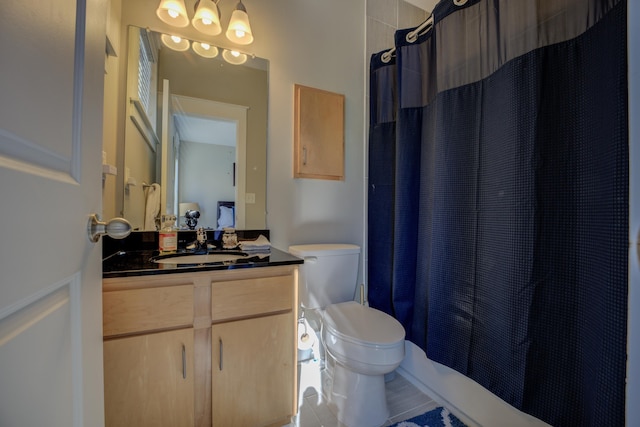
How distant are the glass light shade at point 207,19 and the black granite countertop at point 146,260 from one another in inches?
45.0

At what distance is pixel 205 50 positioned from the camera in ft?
4.83

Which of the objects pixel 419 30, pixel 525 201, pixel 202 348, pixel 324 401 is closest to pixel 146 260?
pixel 202 348

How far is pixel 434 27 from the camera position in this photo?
132 centimetres

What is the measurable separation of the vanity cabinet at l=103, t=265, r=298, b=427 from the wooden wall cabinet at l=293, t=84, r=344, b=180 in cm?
78

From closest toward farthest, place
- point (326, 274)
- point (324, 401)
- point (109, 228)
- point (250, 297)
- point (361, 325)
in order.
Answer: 1. point (109, 228)
2. point (250, 297)
3. point (361, 325)
4. point (324, 401)
5. point (326, 274)

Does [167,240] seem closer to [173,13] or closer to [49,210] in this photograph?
[49,210]

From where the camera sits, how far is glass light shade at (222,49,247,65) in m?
1.51

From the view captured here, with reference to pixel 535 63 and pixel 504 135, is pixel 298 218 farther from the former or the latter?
pixel 535 63

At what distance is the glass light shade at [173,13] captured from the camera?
52.1 inches

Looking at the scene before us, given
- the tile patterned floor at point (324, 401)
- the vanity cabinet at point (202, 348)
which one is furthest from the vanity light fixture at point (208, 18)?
the tile patterned floor at point (324, 401)

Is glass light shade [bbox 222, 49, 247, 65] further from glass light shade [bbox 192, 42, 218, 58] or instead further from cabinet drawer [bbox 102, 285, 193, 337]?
cabinet drawer [bbox 102, 285, 193, 337]

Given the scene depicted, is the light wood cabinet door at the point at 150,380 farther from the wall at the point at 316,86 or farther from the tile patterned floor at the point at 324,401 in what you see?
the wall at the point at 316,86

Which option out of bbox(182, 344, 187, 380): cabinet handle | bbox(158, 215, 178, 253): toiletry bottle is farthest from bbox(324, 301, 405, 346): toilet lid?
bbox(158, 215, 178, 253): toiletry bottle

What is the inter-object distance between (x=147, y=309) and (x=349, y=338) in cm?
81
